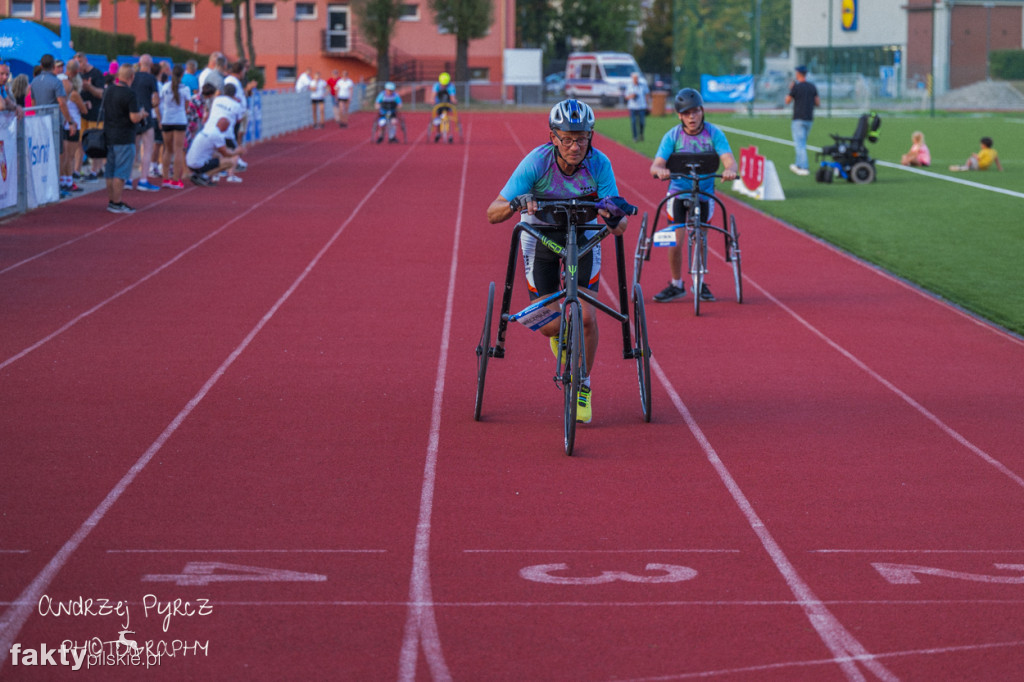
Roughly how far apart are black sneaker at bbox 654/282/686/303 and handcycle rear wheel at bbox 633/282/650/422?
4504 mm

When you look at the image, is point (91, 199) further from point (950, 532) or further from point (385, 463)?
point (950, 532)

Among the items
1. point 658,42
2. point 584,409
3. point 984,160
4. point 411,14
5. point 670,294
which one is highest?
point 411,14

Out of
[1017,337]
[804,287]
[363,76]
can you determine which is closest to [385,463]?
[1017,337]

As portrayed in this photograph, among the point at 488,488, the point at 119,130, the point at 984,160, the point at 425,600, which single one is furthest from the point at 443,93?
the point at 425,600

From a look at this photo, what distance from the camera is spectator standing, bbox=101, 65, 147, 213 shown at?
1989 cm

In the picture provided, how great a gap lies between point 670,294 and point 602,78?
196 ft

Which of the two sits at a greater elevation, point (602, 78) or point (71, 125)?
point (602, 78)

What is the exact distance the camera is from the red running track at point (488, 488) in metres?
5.20

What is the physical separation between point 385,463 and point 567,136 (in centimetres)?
201

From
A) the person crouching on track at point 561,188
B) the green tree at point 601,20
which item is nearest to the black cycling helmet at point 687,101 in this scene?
the person crouching on track at point 561,188

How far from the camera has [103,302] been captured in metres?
13.1

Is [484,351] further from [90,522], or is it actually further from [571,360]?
[90,522]

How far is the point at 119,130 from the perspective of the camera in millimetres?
19906

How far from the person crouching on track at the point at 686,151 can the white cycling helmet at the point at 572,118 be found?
425 centimetres
